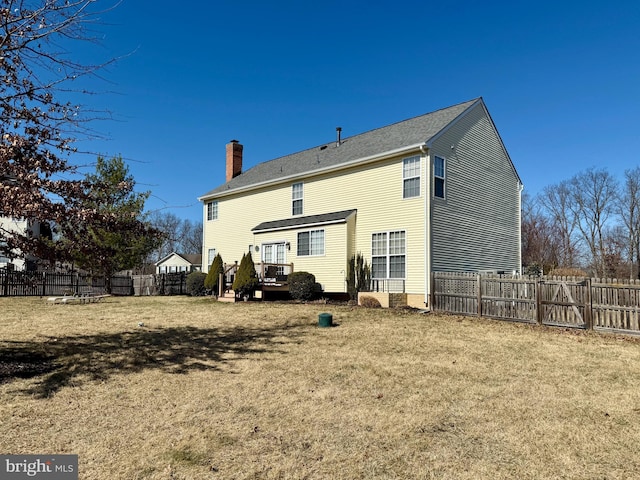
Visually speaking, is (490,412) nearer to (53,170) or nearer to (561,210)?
(53,170)

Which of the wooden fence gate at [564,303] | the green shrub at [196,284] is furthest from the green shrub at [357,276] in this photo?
the green shrub at [196,284]

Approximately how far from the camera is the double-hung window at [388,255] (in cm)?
1585

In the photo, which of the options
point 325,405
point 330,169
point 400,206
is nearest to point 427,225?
point 400,206

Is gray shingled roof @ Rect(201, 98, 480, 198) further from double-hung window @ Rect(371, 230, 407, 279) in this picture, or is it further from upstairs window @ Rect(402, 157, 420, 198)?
double-hung window @ Rect(371, 230, 407, 279)

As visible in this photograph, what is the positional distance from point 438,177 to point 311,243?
6.15 metres

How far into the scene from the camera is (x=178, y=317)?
1266 cm

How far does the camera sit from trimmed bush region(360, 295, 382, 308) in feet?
50.1

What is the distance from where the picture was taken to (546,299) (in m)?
11.4

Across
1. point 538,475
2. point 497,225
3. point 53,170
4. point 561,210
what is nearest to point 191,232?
point 561,210

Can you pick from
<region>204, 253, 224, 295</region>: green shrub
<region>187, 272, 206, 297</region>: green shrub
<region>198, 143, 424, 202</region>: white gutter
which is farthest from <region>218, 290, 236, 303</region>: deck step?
<region>198, 143, 424, 202</region>: white gutter

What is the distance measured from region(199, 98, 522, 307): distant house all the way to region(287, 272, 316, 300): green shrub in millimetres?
889

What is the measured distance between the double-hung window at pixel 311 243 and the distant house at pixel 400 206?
45 millimetres

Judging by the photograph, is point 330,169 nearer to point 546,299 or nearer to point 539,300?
point 539,300

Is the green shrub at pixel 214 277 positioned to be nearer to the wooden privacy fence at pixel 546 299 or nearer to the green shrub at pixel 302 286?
the green shrub at pixel 302 286
